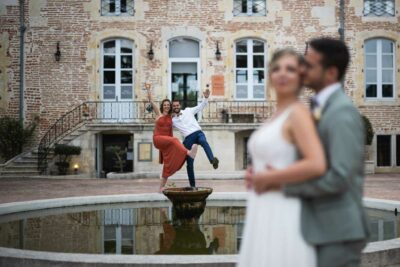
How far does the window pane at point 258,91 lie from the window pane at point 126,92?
4.48 m

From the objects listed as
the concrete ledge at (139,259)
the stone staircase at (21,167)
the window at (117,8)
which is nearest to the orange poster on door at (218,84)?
the window at (117,8)

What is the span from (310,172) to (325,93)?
40 centimetres

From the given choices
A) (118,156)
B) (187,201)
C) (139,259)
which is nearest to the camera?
(139,259)

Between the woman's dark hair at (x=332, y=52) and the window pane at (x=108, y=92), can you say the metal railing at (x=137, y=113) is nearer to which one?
the window pane at (x=108, y=92)

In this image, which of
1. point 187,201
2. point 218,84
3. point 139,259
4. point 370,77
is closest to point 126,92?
point 218,84

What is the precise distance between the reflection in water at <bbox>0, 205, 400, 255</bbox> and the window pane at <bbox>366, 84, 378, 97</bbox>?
42.8 feet

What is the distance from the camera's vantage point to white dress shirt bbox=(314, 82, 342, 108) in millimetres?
2436

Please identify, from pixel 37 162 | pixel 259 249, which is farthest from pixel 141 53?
pixel 259 249

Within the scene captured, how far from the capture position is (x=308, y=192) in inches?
90.7

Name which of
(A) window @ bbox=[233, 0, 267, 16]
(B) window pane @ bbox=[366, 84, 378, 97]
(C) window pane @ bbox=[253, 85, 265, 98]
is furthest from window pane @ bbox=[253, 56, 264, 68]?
(B) window pane @ bbox=[366, 84, 378, 97]

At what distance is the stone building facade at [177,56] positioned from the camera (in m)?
19.9

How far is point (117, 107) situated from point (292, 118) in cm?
1795

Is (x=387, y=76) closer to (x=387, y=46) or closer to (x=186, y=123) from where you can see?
(x=387, y=46)

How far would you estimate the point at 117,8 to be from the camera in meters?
20.4
